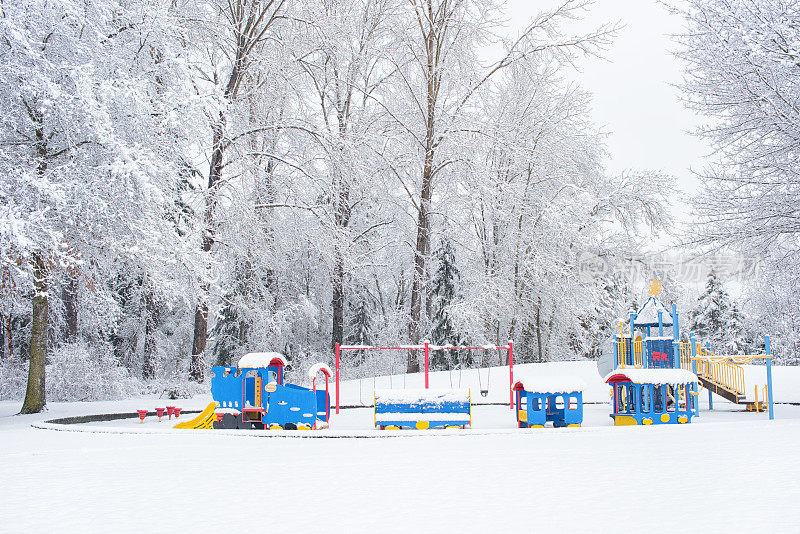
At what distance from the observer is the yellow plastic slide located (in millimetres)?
12703

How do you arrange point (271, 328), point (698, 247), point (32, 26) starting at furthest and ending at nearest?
point (271, 328) → point (698, 247) → point (32, 26)

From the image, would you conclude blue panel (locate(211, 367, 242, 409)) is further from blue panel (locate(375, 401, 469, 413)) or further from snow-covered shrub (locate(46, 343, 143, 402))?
snow-covered shrub (locate(46, 343, 143, 402))

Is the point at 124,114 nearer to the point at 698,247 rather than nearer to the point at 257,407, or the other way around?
the point at 257,407

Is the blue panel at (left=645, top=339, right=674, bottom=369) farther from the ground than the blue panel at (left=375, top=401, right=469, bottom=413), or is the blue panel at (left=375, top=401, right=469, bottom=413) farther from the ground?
the blue panel at (left=645, top=339, right=674, bottom=369)

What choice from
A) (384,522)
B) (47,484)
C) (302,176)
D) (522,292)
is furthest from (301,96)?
(384,522)

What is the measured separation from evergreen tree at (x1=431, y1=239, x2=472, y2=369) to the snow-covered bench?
16.1 m

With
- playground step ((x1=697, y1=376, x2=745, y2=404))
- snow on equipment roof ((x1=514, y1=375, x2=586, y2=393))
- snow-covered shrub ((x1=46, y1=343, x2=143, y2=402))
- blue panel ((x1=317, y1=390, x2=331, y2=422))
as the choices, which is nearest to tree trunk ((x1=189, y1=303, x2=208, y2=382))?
snow-covered shrub ((x1=46, y1=343, x2=143, y2=402))

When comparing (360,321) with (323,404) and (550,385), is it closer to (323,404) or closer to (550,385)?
(323,404)

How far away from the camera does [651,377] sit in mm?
12945

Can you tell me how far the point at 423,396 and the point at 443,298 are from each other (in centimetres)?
1666

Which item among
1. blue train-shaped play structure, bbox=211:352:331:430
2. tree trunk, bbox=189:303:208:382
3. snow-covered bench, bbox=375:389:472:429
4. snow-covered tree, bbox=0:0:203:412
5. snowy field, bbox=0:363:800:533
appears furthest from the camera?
tree trunk, bbox=189:303:208:382

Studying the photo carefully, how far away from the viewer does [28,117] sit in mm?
12797

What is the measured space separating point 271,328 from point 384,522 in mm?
20885

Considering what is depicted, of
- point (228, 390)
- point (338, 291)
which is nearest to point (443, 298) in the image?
point (338, 291)
